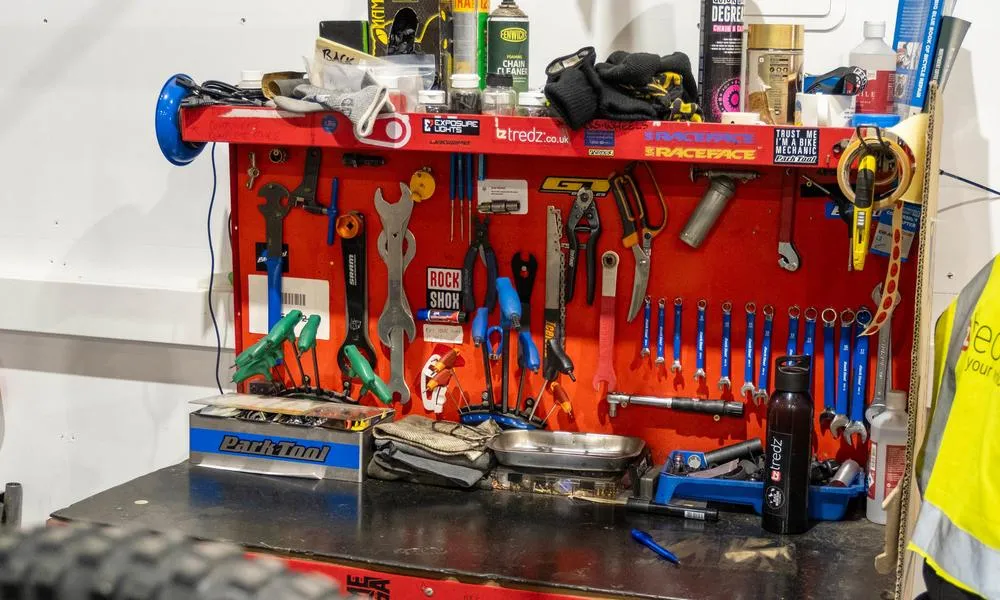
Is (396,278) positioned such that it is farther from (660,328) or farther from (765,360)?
(765,360)

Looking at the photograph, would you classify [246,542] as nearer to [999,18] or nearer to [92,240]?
[92,240]

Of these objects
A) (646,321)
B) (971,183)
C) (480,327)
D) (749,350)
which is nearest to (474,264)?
(480,327)

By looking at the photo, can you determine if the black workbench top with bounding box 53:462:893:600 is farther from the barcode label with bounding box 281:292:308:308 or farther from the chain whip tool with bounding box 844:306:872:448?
the barcode label with bounding box 281:292:308:308

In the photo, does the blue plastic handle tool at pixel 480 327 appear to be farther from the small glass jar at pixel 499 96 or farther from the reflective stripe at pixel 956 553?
the reflective stripe at pixel 956 553

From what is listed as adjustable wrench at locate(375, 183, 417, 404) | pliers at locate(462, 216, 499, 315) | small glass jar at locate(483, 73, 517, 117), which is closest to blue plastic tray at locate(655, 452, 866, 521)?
pliers at locate(462, 216, 499, 315)

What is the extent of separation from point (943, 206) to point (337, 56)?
119cm

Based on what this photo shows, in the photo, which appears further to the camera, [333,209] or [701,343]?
[333,209]

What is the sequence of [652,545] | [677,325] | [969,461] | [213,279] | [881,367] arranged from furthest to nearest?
[213,279]
[677,325]
[881,367]
[652,545]
[969,461]

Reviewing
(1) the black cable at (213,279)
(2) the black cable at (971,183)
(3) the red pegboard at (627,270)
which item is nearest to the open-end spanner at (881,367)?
(3) the red pegboard at (627,270)

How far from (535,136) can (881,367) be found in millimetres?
→ 801

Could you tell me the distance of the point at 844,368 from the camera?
218 centimetres

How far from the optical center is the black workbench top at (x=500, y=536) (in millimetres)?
1806

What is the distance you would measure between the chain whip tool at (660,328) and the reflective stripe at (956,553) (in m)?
0.78

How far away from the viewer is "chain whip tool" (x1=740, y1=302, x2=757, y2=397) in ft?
7.25
